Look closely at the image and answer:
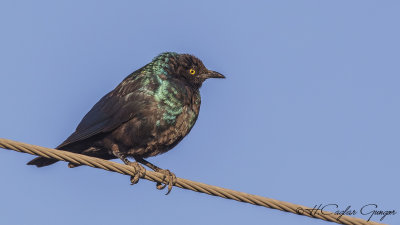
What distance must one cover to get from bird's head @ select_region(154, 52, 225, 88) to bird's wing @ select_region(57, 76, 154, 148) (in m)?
0.58

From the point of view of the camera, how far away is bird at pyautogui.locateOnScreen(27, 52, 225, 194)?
26.4 feet

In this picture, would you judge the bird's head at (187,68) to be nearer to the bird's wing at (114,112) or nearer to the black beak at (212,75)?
the black beak at (212,75)

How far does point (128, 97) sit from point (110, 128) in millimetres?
476

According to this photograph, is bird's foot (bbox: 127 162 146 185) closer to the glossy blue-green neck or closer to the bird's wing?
the bird's wing

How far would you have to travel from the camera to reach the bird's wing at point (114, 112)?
8.16 meters

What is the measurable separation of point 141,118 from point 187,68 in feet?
4.16

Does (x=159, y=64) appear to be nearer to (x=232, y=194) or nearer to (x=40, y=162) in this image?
(x=40, y=162)

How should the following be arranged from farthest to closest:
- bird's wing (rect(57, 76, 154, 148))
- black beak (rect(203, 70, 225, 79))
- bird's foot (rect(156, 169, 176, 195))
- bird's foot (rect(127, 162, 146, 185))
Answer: black beak (rect(203, 70, 225, 79)) < bird's wing (rect(57, 76, 154, 148)) < bird's foot (rect(156, 169, 176, 195)) < bird's foot (rect(127, 162, 146, 185))

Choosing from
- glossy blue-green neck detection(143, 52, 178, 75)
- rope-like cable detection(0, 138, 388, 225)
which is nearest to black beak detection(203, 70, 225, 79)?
glossy blue-green neck detection(143, 52, 178, 75)

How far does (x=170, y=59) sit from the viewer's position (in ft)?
29.1

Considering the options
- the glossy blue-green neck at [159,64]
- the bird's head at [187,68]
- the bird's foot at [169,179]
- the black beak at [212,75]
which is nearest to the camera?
the bird's foot at [169,179]

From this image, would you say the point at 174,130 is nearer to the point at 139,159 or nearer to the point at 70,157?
the point at 139,159

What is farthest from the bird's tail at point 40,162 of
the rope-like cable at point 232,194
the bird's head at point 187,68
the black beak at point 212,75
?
the rope-like cable at point 232,194

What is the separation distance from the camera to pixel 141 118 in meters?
8.05
